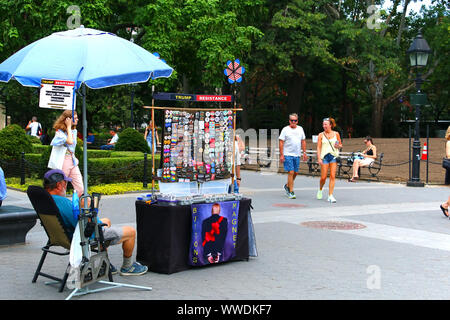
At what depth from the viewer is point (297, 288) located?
6238 millimetres

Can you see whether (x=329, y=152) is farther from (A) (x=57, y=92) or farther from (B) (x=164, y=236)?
(A) (x=57, y=92)

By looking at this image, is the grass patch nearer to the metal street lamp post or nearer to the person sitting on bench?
the person sitting on bench

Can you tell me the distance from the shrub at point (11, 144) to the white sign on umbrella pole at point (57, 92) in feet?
44.3

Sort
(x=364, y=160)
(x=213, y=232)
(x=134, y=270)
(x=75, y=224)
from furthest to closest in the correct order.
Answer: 1. (x=364, y=160)
2. (x=213, y=232)
3. (x=134, y=270)
4. (x=75, y=224)

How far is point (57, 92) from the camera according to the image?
629 cm

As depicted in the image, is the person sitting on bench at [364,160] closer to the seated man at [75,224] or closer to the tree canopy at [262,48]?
the tree canopy at [262,48]

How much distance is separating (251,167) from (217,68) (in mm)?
4658

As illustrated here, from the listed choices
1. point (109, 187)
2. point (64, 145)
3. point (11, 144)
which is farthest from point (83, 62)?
point (11, 144)

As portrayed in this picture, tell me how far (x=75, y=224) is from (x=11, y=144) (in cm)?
1399

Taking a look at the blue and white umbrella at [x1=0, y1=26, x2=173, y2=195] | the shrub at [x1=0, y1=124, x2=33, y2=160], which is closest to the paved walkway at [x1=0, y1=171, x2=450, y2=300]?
the blue and white umbrella at [x1=0, y1=26, x2=173, y2=195]

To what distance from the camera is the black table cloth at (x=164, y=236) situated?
6.79m

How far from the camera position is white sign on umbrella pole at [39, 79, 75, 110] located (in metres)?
6.25

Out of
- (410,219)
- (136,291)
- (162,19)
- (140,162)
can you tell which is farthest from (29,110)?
(136,291)
